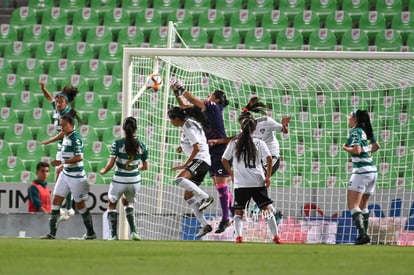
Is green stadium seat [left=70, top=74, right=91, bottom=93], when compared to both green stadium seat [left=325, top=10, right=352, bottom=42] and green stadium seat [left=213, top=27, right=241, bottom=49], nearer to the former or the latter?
green stadium seat [left=213, top=27, right=241, bottom=49]

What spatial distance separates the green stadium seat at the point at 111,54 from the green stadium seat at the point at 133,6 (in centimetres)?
88

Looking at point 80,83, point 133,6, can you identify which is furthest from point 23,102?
point 133,6

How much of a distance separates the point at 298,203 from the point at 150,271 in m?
7.85

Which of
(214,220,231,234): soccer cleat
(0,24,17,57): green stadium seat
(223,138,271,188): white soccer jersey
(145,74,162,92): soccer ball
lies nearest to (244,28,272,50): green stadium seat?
(0,24,17,57): green stadium seat

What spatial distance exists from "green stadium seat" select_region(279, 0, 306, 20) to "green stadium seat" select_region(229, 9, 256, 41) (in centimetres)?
58

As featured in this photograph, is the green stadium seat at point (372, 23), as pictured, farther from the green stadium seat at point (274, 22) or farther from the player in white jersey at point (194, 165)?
the player in white jersey at point (194, 165)

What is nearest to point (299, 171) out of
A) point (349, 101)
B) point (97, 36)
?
point (349, 101)

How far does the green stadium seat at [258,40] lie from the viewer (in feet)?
66.5

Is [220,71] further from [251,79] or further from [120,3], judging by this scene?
[120,3]

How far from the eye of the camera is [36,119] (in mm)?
20156

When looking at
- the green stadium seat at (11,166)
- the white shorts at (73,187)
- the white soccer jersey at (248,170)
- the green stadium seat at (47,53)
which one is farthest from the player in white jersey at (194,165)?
the green stadium seat at (47,53)

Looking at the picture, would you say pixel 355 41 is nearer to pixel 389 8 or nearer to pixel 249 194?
pixel 389 8

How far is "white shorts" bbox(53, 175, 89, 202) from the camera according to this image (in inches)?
521

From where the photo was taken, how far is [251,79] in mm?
16062
